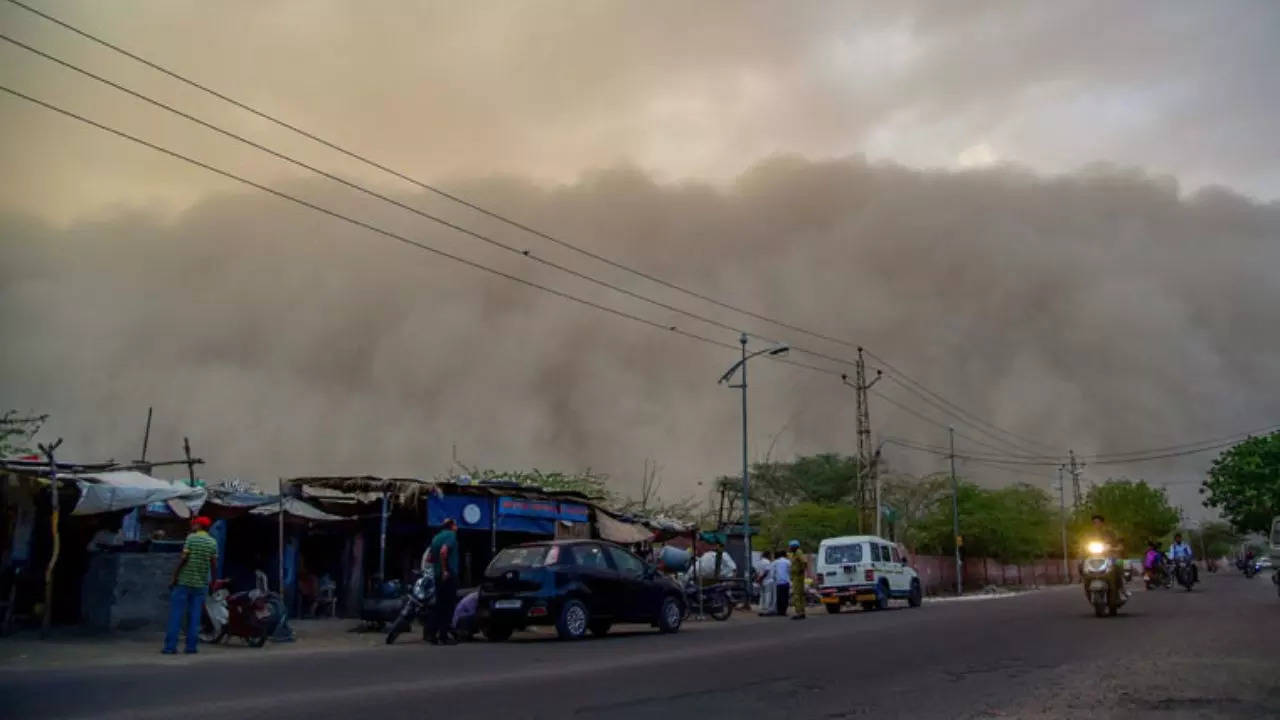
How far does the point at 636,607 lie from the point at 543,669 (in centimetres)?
699

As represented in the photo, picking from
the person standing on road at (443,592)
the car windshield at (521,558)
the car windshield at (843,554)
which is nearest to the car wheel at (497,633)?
the person standing on road at (443,592)

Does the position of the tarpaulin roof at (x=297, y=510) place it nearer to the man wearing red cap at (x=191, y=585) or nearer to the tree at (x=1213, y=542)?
the man wearing red cap at (x=191, y=585)

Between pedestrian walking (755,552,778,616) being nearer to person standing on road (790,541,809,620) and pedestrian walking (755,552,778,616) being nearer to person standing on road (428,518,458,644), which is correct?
person standing on road (790,541,809,620)

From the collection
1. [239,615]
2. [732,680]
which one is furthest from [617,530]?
[732,680]

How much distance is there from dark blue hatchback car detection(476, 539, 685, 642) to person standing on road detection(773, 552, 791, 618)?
31.4 feet

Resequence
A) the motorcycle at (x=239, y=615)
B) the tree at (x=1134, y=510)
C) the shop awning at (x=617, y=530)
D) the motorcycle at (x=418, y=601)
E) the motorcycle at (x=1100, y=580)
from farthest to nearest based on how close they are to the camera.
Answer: the tree at (x=1134, y=510)
the shop awning at (x=617, y=530)
the motorcycle at (x=1100, y=580)
the motorcycle at (x=418, y=601)
the motorcycle at (x=239, y=615)

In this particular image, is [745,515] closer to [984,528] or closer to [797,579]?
[797,579]

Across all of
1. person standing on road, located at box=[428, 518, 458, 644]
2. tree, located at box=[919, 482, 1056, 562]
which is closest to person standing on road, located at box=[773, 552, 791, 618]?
person standing on road, located at box=[428, 518, 458, 644]

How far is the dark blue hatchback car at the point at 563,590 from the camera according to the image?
16281 millimetres

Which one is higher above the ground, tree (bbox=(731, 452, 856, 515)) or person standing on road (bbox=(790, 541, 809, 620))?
tree (bbox=(731, 452, 856, 515))

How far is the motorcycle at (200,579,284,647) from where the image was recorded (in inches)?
596

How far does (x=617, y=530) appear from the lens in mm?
26875

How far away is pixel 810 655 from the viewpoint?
1233cm

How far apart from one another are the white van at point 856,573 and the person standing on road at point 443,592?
1451 cm
